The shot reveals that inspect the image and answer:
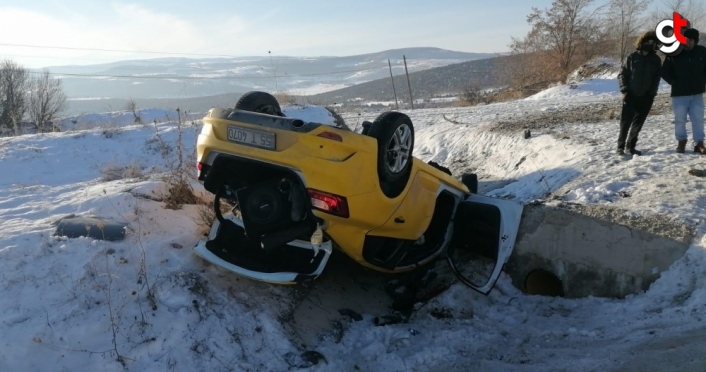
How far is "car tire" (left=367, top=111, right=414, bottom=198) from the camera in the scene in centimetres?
444

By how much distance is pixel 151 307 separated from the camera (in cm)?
429

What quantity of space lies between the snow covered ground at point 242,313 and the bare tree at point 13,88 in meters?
27.0

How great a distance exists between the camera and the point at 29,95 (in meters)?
30.5

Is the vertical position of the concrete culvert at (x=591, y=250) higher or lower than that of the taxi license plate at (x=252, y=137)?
lower

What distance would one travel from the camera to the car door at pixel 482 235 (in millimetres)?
5445

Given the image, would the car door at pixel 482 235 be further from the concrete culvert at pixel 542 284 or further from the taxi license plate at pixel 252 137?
→ the taxi license plate at pixel 252 137

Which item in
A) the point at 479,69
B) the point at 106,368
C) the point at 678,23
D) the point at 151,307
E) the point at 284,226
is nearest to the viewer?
the point at 106,368

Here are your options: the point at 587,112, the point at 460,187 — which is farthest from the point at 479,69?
the point at 460,187

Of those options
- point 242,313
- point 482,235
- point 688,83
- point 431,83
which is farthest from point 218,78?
point 242,313

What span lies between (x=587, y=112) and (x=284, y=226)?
8999 millimetres

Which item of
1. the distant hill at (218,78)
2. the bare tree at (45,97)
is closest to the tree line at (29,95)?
the bare tree at (45,97)

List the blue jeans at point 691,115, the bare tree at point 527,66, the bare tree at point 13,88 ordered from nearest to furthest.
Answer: the blue jeans at point 691,115, the bare tree at point 13,88, the bare tree at point 527,66

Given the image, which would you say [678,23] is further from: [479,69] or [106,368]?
[479,69]

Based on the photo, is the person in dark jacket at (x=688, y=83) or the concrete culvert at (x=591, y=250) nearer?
the concrete culvert at (x=591, y=250)
